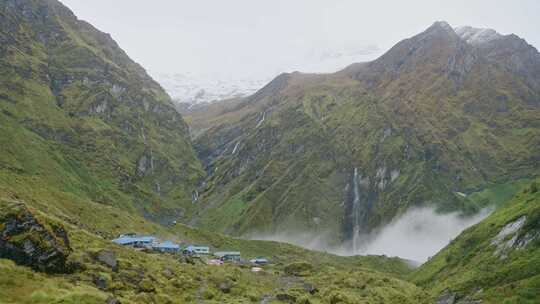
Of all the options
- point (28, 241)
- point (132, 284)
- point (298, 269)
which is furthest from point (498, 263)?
point (28, 241)

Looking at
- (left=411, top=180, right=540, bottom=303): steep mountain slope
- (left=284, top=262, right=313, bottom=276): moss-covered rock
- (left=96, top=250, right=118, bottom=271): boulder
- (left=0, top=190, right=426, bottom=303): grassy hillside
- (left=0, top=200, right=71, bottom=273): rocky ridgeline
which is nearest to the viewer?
(left=0, top=190, right=426, bottom=303): grassy hillside

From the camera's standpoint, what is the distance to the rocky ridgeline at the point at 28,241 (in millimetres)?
47438

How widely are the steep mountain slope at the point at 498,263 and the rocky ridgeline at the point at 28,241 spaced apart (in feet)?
188

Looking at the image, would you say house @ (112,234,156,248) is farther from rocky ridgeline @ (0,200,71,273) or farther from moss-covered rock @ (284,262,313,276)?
rocky ridgeline @ (0,200,71,273)

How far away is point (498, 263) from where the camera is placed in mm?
88938

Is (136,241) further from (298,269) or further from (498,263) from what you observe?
(498,263)

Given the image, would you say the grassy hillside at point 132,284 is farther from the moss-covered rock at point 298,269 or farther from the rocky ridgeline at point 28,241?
the moss-covered rock at point 298,269

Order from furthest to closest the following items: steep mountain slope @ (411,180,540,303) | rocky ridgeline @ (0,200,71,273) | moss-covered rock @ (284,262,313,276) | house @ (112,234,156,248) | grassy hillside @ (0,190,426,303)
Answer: moss-covered rock @ (284,262,313,276) < house @ (112,234,156,248) < steep mountain slope @ (411,180,540,303) < rocky ridgeline @ (0,200,71,273) < grassy hillside @ (0,190,426,303)

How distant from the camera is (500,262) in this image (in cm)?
8869

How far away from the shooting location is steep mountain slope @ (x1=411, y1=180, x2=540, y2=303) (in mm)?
71312

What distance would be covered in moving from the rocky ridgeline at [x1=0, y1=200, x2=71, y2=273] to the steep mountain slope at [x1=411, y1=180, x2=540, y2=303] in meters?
57.4

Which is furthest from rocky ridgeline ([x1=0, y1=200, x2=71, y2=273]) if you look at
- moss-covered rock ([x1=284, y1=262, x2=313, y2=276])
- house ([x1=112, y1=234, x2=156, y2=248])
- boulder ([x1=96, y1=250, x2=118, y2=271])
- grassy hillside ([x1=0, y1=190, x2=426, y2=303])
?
moss-covered rock ([x1=284, y1=262, x2=313, y2=276])

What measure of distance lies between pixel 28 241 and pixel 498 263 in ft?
258

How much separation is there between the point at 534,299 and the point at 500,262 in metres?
28.1
